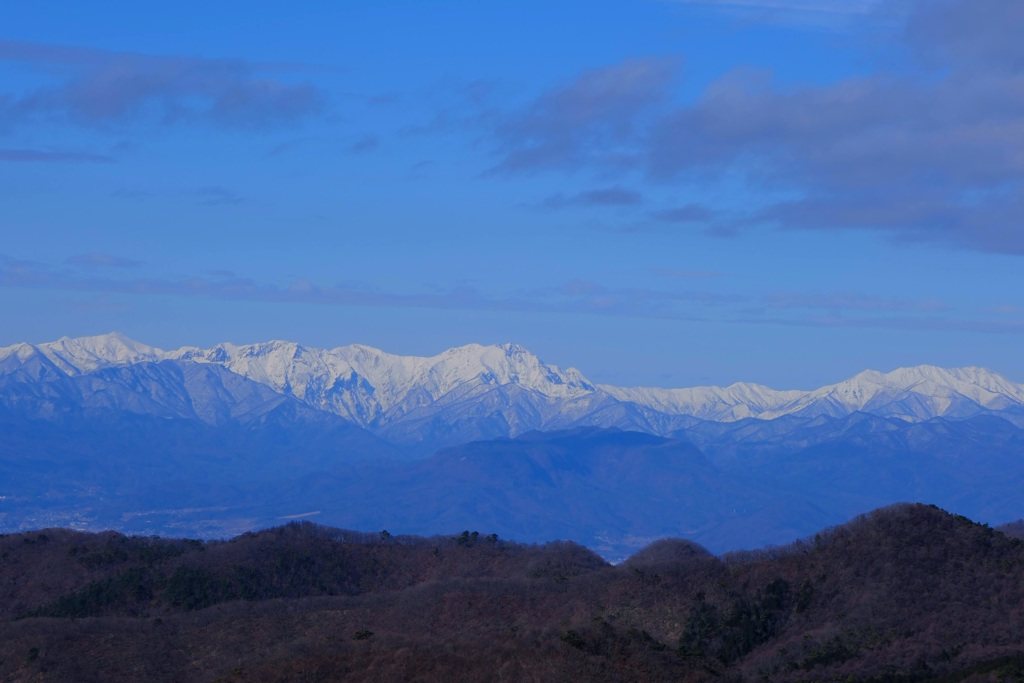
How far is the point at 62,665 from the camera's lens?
67875mm

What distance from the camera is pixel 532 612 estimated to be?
83.2m

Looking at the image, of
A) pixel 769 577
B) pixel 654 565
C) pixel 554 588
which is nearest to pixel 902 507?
pixel 769 577

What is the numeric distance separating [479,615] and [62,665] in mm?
25383

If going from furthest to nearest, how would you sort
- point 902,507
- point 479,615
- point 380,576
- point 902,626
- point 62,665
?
point 380,576, point 902,507, point 479,615, point 902,626, point 62,665

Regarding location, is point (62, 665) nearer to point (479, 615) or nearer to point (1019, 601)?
point (479, 615)

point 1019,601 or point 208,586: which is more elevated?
point 208,586

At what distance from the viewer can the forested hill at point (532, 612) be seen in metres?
58.6

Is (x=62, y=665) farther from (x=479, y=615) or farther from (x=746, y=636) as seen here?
(x=746, y=636)

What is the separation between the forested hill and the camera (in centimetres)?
5856

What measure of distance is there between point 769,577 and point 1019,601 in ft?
49.7

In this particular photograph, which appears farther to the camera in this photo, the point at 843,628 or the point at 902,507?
the point at 902,507

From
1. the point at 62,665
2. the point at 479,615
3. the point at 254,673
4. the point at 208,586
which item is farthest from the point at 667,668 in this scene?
the point at 208,586

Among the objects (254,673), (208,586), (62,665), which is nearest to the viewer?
(254,673)

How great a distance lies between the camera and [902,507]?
8794cm
